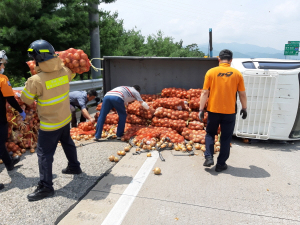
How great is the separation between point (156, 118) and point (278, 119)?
3.02 meters

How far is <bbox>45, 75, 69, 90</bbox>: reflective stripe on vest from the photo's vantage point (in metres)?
3.27

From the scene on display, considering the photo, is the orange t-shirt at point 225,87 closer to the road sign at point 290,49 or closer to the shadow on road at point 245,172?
the shadow on road at point 245,172

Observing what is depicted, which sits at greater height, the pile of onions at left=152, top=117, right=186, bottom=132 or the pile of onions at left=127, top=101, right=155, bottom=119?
the pile of onions at left=127, top=101, right=155, bottom=119

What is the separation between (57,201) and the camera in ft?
10.8

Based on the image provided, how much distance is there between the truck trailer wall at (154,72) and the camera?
311 inches

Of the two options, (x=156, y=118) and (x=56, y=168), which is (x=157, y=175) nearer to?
(x=56, y=168)

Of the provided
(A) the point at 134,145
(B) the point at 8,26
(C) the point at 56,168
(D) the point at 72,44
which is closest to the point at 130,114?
(A) the point at 134,145

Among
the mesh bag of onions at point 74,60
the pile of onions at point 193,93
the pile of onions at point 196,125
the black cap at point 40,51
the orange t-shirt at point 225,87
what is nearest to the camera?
the black cap at point 40,51

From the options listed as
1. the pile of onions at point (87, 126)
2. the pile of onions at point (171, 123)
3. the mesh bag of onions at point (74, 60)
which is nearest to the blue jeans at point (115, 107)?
the pile of onions at point (87, 126)

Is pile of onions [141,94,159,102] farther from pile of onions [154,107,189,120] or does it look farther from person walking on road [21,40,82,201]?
person walking on road [21,40,82,201]

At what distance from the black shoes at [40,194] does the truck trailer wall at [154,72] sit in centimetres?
508

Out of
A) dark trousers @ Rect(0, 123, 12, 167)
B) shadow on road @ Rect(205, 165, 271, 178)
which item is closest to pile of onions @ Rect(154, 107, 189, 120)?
shadow on road @ Rect(205, 165, 271, 178)

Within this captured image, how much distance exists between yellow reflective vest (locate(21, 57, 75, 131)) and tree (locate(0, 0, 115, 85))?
23.4 ft

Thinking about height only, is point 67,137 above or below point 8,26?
below
